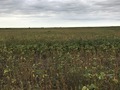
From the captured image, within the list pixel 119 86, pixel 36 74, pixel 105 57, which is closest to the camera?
pixel 119 86

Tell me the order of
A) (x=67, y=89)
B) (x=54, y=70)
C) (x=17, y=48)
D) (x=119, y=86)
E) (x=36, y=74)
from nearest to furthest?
(x=119, y=86)
(x=67, y=89)
(x=36, y=74)
(x=54, y=70)
(x=17, y=48)

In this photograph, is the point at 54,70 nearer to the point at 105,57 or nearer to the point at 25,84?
the point at 25,84

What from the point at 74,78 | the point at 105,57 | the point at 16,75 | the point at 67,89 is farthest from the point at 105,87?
the point at 105,57

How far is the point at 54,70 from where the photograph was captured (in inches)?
284

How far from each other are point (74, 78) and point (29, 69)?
53.3 inches

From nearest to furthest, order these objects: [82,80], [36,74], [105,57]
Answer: [82,80], [36,74], [105,57]

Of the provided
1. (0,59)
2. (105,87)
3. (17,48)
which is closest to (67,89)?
(105,87)

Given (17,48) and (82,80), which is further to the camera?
(17,48)

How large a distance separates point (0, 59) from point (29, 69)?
3.23 m

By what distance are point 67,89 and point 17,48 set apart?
8.03m

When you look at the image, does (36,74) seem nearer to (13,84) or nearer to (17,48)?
(13,84)

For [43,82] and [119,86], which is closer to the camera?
[119,86]

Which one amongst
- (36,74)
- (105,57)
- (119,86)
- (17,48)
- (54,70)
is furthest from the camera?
(17,48)

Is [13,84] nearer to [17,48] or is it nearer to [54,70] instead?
[54,70]
